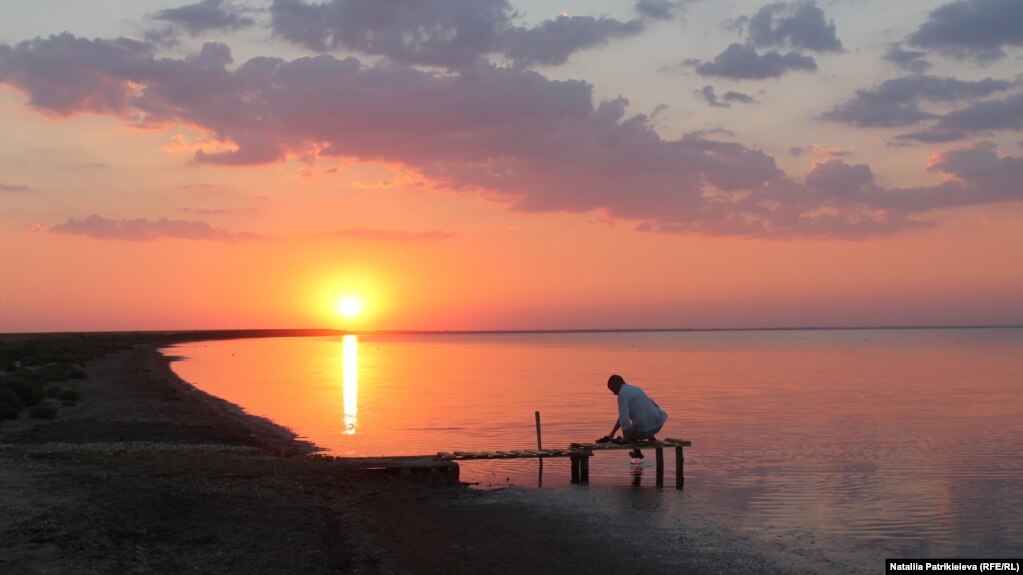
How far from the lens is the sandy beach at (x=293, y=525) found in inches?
487

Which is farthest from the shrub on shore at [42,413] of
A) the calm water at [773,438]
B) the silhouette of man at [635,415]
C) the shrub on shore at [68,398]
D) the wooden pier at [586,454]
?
the silhouette of man at [635,415]

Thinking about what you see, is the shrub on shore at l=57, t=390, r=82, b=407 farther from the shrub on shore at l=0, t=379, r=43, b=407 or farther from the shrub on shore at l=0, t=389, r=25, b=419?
Answer: the shrub on shore at l=0, t=389, r=25, b=419

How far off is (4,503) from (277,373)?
65.9 metres

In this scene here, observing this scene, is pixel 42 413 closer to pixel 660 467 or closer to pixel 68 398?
pixel 68 398

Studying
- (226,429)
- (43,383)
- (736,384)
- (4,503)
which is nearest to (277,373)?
(43,383)

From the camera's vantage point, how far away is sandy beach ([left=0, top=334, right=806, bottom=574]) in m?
12.4

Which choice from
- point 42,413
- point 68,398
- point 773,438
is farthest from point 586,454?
point 68,398

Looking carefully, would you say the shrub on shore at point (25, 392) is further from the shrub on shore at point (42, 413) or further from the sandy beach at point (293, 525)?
the sandy beach at point (293, 525)

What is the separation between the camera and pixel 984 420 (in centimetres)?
3703

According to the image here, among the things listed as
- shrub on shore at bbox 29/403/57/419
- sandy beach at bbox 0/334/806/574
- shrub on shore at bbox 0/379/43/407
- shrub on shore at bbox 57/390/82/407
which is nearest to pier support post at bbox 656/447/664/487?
sandy beach at bbox 0/334/806/574

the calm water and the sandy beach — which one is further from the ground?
the sandy beach

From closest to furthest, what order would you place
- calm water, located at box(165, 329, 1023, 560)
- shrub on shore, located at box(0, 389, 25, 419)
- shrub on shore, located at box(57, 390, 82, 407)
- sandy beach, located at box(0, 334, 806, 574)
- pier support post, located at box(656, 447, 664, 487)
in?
sandy beach, located at box(0, 334, 806, 574) → calm water, located at box(165, 329, 1023, 560) → pier support post, located at box(656, 447, 664, 487) → shrub on shore, located at box(0, 389, 25, 419) → shrub on shore, located at box(57, 390, 82, 407)

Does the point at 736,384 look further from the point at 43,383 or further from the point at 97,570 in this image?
the point at 97,570

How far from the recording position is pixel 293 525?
1449 cm
